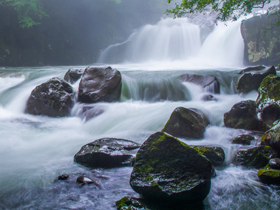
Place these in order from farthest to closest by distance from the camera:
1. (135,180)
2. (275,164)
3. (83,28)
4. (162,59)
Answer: (162,59), (83,28), (275,164), (135,180)

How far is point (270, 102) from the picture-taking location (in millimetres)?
5453

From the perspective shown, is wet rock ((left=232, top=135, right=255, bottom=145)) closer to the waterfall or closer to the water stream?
the water stream

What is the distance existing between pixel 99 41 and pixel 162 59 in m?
6.34

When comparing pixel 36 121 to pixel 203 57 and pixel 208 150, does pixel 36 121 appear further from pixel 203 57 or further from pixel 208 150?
pixel 203 57

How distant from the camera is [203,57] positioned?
20.4m

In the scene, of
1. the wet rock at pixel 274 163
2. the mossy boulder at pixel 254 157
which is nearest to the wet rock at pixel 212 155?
the mossy boulder at pixel 254 157

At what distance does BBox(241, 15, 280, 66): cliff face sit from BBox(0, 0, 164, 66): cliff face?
11.8 m

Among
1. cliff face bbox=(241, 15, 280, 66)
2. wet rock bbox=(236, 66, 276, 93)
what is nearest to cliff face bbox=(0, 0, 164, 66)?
cliff face bbox=(241, 15, 280, 66)

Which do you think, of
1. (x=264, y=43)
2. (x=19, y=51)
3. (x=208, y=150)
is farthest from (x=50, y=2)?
(x=208, y=150)

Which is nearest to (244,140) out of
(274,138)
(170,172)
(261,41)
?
(274,138)

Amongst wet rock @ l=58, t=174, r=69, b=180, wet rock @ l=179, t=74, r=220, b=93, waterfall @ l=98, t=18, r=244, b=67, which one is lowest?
wet rock @ l=58, t=174, r=69, b=180

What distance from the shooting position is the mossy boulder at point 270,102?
5.38m

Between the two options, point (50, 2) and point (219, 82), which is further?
point (50, 2)

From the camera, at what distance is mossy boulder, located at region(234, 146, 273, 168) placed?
386 cm
